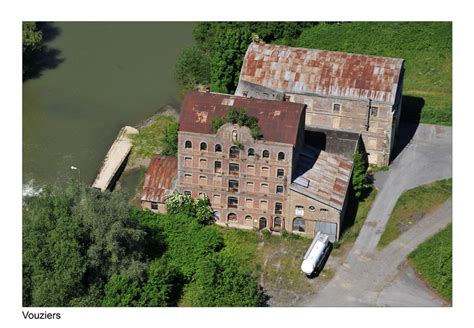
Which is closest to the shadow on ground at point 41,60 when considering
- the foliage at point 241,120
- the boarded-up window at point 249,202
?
the foliage at point 241,120

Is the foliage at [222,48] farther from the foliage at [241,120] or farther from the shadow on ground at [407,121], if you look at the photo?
the foliage at [241,120]

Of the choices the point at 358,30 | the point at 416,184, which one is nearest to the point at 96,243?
the point at 416,184

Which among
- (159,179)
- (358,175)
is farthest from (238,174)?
(358,175)

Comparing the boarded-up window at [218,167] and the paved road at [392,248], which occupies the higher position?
the boarded-up window at [218,167]

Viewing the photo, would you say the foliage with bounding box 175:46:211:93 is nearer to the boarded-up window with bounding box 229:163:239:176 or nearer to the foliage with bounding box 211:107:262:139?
the boarded-up window with bounding box 229:163:239:176

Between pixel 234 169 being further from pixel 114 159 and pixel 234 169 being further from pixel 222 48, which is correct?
pixel 222 48

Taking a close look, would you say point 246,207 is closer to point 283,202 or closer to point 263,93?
point 283,202

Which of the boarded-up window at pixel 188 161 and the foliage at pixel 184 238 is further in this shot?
the boarded-up window at pixel 188 161

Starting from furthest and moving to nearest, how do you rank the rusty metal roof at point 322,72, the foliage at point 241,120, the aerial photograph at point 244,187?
the rusty metal roof at point 322,72 → the foliage at point 241,120 → the aerial photograph at point 244,187
